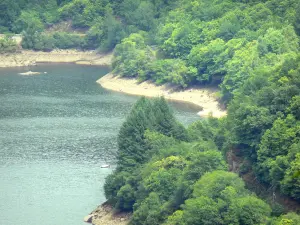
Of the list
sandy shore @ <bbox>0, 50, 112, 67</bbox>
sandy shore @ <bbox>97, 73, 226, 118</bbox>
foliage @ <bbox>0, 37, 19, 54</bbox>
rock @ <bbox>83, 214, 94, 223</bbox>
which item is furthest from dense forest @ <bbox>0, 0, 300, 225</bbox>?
foliage @ <bbox>0, 37, 19, 54</bbox>

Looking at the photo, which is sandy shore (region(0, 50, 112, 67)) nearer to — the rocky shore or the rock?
the rocky shore

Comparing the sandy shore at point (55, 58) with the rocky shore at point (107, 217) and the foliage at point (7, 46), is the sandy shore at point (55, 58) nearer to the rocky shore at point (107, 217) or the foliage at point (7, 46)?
the foliage at point (7, 46)

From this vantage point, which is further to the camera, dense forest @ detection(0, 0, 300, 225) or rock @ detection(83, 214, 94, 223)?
rock @ detection(83, 214, 94, 223)

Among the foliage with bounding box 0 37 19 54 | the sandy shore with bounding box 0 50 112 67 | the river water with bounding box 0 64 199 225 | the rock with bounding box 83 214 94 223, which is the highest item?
the foliage with bounding box 0 37 19 54

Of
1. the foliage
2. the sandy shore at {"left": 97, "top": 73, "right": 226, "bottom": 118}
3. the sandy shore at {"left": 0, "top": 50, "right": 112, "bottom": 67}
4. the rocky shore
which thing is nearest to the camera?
the rocky shore

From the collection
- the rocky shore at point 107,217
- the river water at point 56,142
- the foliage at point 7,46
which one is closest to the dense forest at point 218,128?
the rocky shore at point 107,217

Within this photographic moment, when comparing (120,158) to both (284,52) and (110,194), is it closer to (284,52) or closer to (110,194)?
(110,194)
